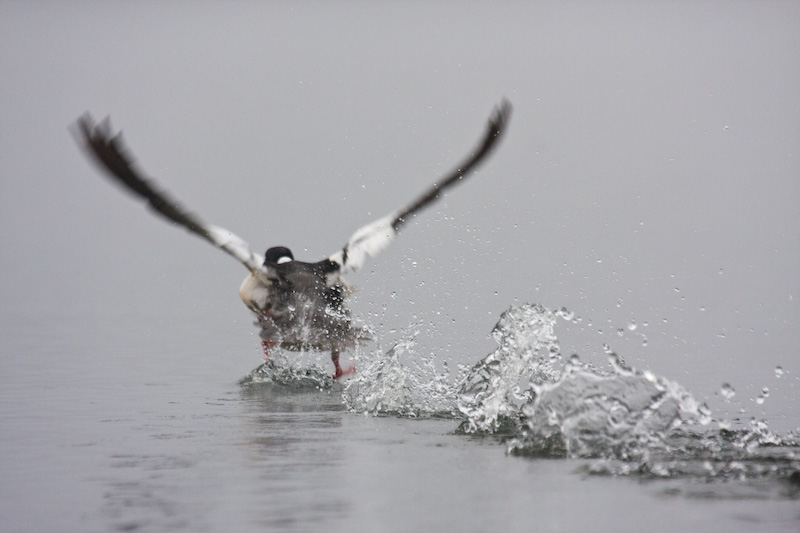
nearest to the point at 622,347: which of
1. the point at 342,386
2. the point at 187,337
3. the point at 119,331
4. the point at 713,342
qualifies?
the point at 713,342

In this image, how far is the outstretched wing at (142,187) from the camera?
9930mm

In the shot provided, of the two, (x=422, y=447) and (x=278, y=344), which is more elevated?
(x=278, y=344)

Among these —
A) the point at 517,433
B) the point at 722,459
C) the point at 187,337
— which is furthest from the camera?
the point at 187,337

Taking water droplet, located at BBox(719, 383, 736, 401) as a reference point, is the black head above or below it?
above

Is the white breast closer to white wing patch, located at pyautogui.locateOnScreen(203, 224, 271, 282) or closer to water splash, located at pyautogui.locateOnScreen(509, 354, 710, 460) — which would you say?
white wing patch, located at pyautogui.locateOnScreen(203, 224, 271, 282)

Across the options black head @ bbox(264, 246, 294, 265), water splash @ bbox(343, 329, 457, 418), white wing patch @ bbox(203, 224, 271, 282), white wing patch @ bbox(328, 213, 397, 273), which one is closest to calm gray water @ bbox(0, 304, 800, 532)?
water splash @ bbox(343, 329, 457, 418)

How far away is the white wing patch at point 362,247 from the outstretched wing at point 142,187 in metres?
0.79

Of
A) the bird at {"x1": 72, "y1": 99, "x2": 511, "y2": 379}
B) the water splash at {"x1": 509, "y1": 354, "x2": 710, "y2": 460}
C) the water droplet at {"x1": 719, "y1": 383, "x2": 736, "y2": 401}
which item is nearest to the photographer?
the water splash at {"x1": 509, "y1": 354, "x2": 710, "y2": 460}

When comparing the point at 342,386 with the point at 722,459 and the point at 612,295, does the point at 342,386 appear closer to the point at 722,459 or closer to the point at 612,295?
the point at 722,459

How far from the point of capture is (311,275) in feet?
38.4

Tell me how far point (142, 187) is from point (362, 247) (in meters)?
2.39

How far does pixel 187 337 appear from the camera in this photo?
640 inches

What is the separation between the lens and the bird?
11250mm

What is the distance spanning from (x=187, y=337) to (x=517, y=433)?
938cm
